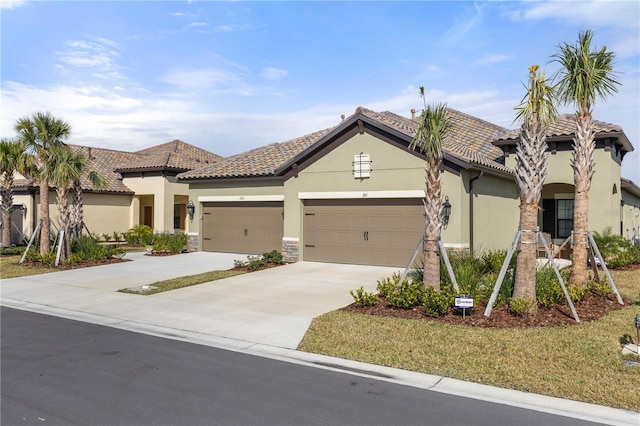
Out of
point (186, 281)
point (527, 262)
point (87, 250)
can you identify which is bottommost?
point (186, 281)

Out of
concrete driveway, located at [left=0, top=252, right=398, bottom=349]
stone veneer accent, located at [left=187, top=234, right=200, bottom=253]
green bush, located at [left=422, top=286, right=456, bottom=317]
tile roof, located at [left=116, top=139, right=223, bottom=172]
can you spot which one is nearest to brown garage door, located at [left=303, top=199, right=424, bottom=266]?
concrete driveway, located at [left=0, top=252, right=398, bottom=349]

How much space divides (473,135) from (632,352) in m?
15.8

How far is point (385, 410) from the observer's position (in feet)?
18.3

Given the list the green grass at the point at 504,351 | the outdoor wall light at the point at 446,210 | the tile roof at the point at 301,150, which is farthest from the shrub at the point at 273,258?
the green grass at the point at 504,351

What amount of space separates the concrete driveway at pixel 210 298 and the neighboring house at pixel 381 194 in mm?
1389

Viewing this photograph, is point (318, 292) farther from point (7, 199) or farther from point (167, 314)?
point (7, 199)

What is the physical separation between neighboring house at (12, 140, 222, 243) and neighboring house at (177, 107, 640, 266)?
26.4ft

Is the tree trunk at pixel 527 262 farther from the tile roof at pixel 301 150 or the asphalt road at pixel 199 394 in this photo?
the tile roof at pixel 301 150

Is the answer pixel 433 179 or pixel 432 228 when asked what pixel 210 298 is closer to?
pixel 432 228

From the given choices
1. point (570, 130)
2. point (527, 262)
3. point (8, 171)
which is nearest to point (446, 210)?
point (570, 130)

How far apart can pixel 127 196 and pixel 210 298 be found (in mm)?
20236

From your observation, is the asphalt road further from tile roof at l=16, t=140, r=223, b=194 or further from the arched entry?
tile roof at l=16, t=140, r=223, b=194

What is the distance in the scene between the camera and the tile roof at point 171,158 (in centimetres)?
2908

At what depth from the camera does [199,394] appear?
6.02 meters
